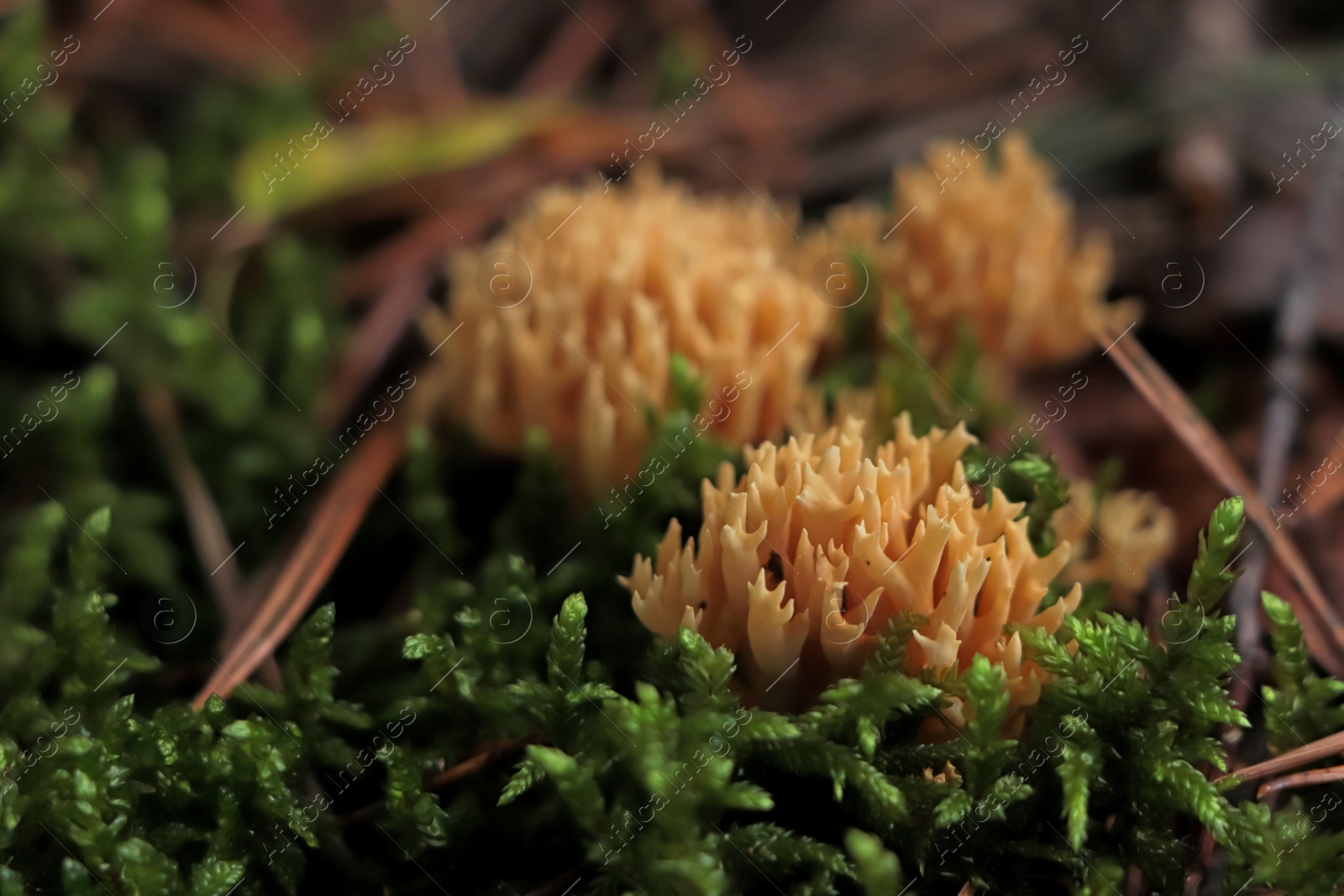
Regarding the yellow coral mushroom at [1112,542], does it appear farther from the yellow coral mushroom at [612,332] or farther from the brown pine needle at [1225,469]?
the yellow coral mushroom at [612,332]

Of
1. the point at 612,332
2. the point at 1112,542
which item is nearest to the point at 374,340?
the point at 612,332

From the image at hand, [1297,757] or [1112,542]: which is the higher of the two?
[1112,542]

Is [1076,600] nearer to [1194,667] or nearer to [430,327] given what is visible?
[1194,667]

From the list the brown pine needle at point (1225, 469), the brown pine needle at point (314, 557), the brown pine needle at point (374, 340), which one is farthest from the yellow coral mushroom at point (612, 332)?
the brown pine needle at point (1225, 469)

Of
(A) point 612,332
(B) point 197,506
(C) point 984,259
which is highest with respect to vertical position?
(B) point 197,506

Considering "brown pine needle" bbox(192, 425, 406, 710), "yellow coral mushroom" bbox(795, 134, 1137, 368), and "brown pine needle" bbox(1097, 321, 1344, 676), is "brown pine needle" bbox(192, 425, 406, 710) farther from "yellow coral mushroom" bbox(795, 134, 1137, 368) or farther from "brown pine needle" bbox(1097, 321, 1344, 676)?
"brown pine needle" bbox(1097, 321, 1344, 676)

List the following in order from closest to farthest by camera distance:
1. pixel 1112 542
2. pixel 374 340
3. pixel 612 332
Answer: pixel 1112 542 < pixel 612 332 < pixel 374 340

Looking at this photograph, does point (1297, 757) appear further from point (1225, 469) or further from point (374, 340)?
point (374, 340)
